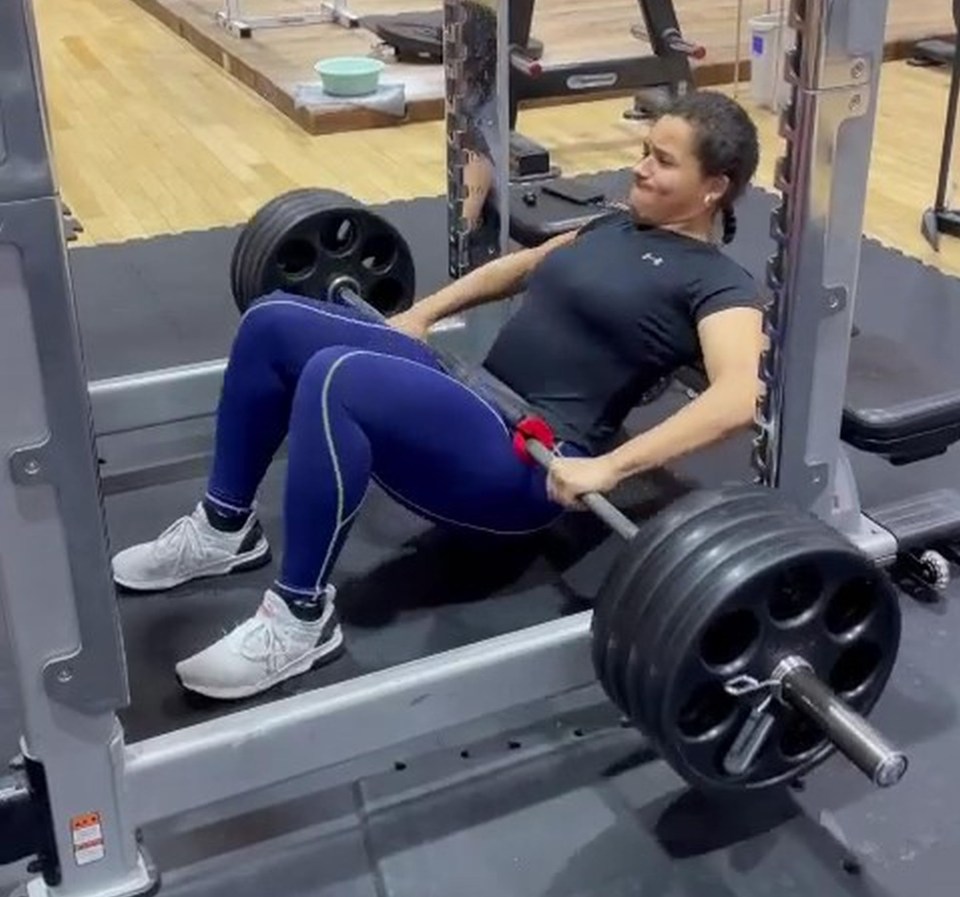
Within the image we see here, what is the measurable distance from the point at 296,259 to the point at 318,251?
0.16ft

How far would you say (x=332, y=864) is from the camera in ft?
5.49

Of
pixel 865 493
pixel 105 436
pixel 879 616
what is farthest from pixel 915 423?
pixel 105 436

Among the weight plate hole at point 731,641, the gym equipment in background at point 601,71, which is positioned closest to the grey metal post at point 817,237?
the weight plate hole at point 731,641

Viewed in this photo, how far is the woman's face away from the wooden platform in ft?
8.76

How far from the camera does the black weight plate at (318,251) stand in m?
2.57

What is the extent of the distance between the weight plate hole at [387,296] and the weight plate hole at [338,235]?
0.09m

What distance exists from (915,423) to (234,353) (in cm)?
100

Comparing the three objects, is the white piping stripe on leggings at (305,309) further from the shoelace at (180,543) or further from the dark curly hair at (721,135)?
the dark curly hair at (721,135)

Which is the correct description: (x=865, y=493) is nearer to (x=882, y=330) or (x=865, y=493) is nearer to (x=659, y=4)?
(x=882, y=330)

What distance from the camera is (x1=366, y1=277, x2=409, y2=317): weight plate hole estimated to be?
2693mm

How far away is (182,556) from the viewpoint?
2.12 meters

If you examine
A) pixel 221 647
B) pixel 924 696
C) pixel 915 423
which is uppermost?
pixel 915 423

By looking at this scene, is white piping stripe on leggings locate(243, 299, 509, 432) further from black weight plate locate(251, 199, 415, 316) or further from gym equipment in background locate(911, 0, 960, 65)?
gym equipment in background locate(911, 0, 960, 65)

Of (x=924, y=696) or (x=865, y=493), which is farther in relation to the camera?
(x=865, y=493)
